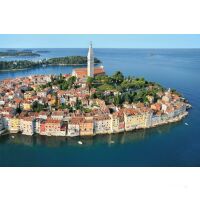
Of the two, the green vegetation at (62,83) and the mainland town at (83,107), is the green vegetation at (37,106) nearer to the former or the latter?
the mainland town at (83,107)

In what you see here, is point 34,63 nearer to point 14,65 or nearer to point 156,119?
point 14,65

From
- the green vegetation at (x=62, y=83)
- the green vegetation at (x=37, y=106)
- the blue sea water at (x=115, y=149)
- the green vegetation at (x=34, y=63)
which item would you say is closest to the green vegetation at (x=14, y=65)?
the green vegetation at (x=34, y=63)

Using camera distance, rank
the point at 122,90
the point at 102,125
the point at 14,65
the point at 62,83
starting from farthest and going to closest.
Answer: the point at 14,65 < the point at 62,83 < the point at 122,90 < the point at 102,125

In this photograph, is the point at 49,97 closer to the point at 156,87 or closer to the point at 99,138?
the point at 99,138

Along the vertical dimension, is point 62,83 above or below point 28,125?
above

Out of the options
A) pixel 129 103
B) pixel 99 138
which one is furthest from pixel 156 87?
pixel 99 138

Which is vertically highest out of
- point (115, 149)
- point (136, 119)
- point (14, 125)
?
point (136, 119)

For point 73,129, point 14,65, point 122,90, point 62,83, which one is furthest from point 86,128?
point 14,65

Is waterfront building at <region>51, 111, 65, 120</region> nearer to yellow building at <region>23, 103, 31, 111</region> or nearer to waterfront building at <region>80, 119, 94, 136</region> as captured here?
waterfront building at <region>80, 119, 94, 136</region>
